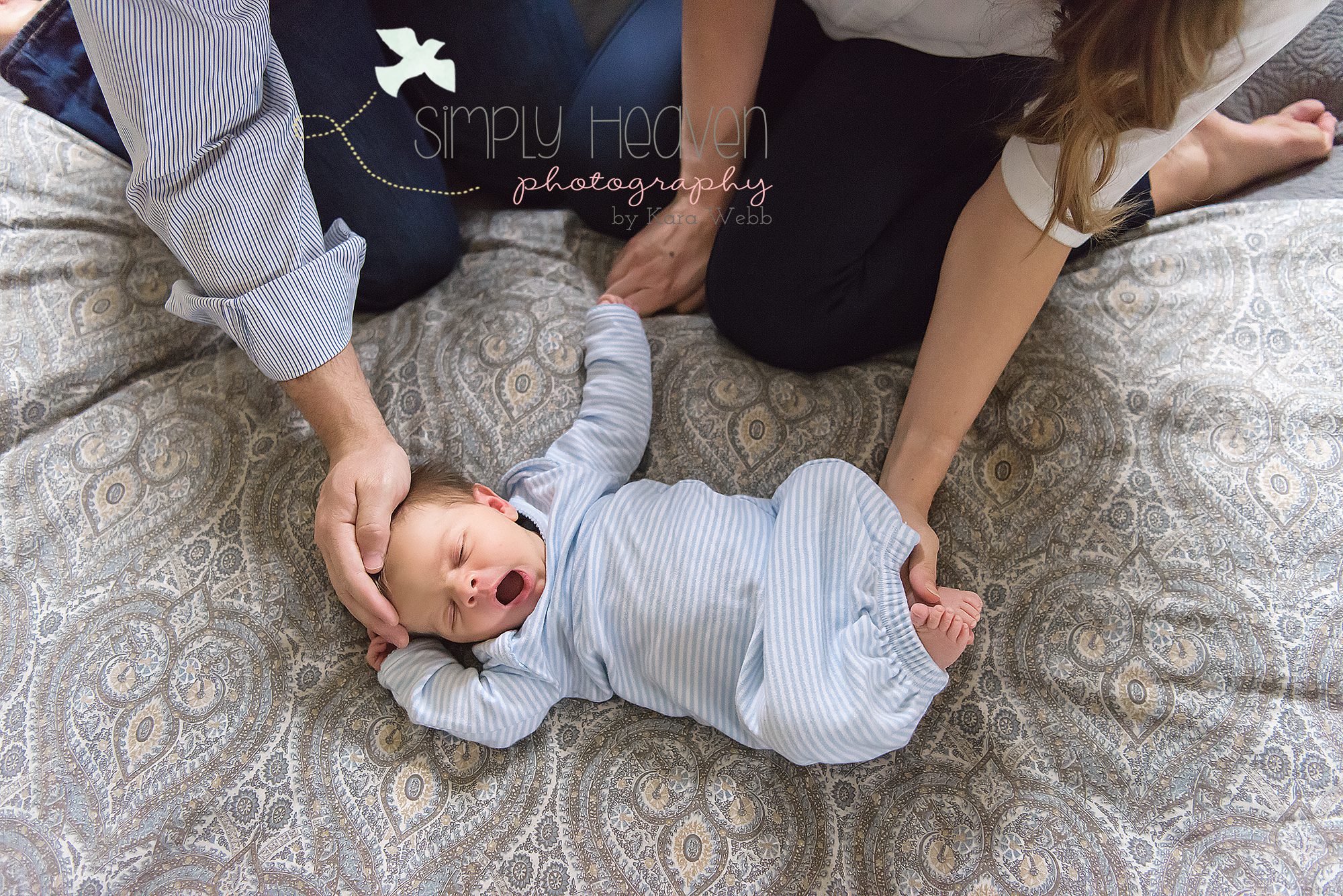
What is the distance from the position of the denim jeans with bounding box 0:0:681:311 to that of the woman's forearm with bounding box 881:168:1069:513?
0.52 m

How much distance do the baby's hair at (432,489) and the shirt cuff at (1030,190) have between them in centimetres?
73

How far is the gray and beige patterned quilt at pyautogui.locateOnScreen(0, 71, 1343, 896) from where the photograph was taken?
0.83 m

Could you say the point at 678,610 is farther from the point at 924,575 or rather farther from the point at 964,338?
the point at 964,338

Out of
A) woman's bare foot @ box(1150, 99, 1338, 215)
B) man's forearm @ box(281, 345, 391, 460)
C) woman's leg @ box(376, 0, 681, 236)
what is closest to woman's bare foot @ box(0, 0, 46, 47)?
woman's leg @ box(376, 0, 681, 236)

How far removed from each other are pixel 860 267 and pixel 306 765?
0.93 metres

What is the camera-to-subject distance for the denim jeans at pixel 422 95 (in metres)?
1.13

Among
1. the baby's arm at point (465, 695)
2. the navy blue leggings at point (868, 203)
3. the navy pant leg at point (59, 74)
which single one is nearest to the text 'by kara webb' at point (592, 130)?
the navy blue leggings at point (868, 203)

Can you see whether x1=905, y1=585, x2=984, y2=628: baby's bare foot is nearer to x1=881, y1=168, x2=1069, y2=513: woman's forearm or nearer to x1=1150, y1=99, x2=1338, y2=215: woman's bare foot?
x1=881, y1=168, x2=1069, y2=513: woman's forearm

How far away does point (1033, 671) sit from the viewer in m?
0.90

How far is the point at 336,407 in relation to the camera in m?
0.97

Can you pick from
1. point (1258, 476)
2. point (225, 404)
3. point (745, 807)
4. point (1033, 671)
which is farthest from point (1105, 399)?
point (225, 404)

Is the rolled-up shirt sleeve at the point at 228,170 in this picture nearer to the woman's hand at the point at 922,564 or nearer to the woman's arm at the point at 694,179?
the woman's arm at the point at 694,179

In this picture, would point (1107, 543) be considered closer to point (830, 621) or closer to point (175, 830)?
point (830, 621)

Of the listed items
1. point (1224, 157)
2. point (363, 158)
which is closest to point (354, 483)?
point (363, 158)
